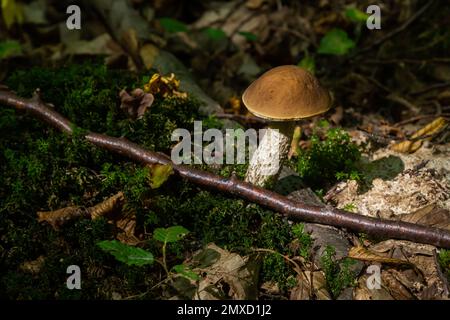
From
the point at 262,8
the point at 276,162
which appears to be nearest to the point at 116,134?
the point at 276,162

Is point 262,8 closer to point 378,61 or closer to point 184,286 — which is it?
point 378,61

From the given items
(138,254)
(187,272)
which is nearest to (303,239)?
(187,272)

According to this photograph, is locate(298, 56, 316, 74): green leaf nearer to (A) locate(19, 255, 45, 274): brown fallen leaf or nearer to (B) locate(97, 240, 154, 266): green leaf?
(B) locate(97, 240, 154, 266): green leaf

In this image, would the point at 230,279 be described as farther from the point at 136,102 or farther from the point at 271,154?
the point at 136,102

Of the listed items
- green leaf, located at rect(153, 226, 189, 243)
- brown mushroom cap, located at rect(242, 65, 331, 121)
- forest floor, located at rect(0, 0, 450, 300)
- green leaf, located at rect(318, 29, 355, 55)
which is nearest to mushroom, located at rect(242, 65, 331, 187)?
brown mushroom cap, located at rect(242, 65, 331, 121)

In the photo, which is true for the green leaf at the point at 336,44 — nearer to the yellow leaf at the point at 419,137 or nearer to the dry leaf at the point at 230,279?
the yellow leaf at the point at 419,137

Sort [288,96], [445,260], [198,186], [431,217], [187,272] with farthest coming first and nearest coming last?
[198,186]
[431,217]
[445,260]
[288,96]
[187,272]
